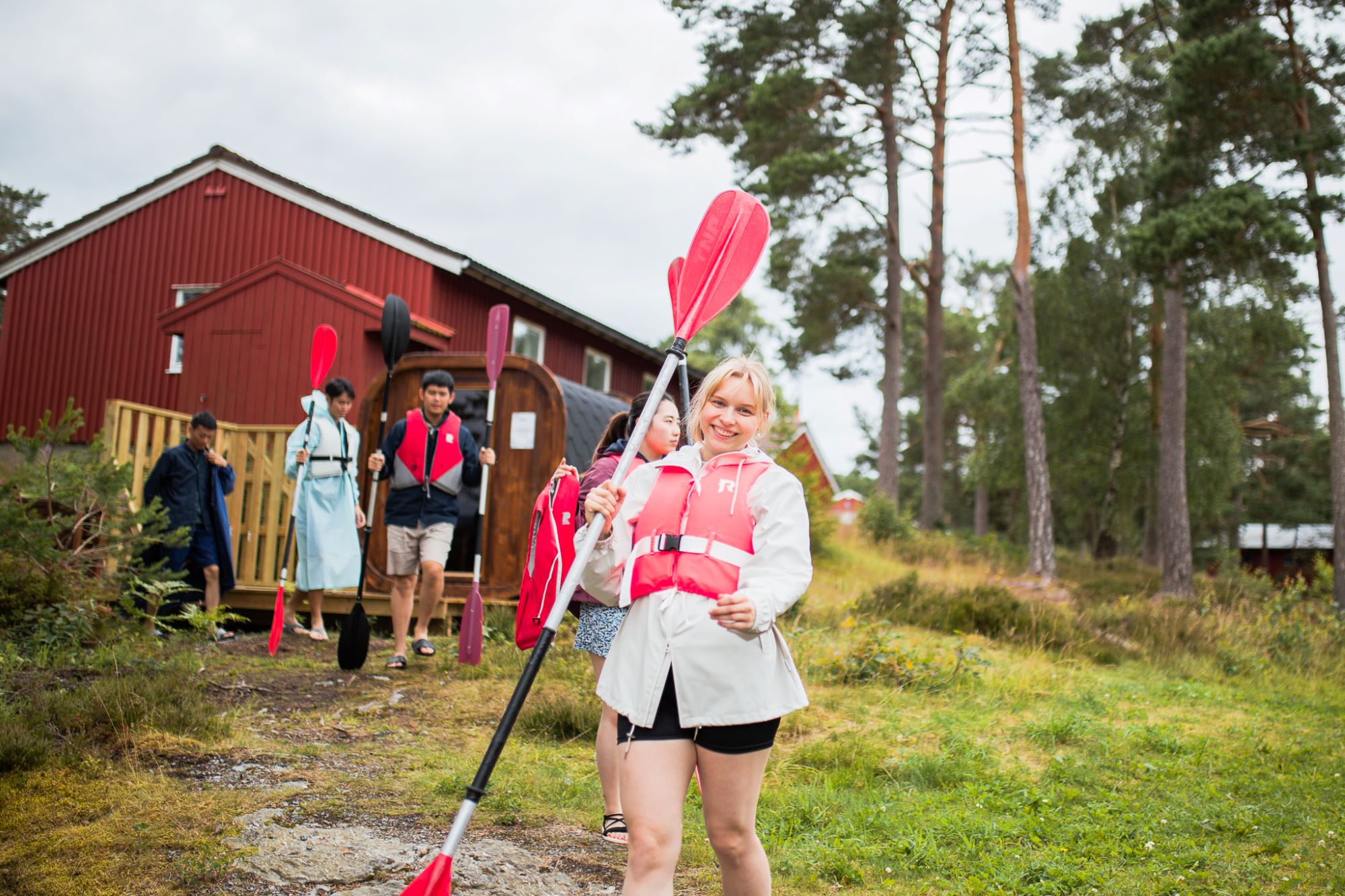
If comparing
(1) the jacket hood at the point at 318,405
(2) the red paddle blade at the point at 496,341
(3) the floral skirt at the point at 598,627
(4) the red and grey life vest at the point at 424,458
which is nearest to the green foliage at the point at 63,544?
(1) the jacket hood at the point at 318,405

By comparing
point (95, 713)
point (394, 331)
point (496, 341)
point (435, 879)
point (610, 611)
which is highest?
point (394, 331)

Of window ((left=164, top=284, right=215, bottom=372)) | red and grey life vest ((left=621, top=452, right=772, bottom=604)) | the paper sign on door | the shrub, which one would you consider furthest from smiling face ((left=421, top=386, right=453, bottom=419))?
the shrub

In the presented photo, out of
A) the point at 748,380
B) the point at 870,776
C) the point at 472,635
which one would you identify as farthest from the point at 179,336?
the point at 748,380

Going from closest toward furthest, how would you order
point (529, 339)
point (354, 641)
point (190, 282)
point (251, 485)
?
point (354, 641)
point (251, 485)
point (529, 339)
point (190, 282)

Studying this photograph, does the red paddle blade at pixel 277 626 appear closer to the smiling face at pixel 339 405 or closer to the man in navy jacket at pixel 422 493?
the man in navy jacket at pixel 422 493

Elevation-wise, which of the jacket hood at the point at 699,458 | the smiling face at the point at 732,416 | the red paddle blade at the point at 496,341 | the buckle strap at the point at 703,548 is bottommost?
the buckle strap at the point at 703,548

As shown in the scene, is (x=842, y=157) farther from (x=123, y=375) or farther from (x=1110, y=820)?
(x=1110, y=820)

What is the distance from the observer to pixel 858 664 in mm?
6863

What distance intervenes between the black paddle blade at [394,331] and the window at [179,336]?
1082 centimetres

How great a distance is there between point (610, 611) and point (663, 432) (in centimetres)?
73

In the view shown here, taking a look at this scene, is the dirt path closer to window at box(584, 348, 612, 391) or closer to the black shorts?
the black shorts

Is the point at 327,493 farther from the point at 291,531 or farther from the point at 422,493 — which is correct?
the point at 422,493

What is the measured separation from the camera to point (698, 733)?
2322 millimetres

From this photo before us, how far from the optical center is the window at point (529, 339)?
50.8ft
